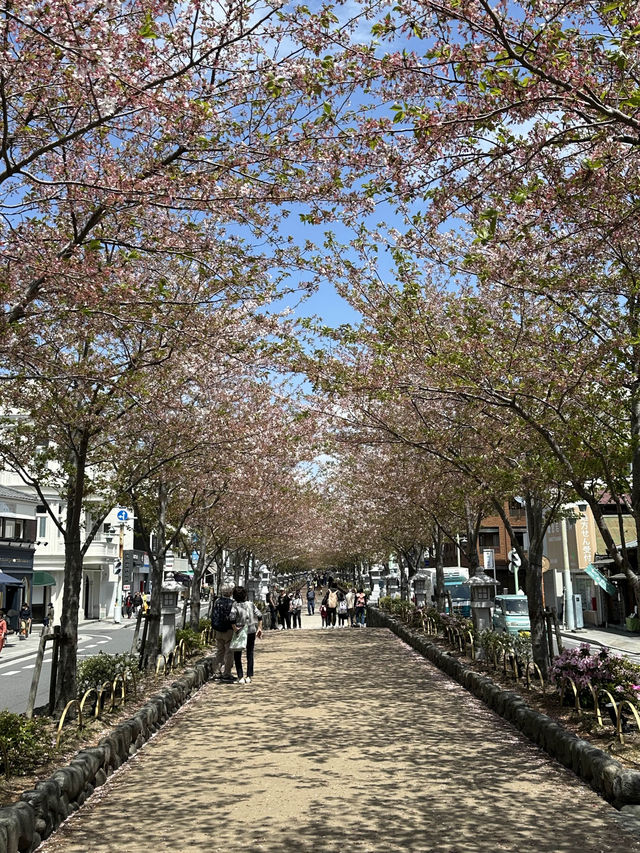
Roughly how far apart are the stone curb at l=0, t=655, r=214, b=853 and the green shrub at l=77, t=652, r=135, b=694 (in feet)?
2.84

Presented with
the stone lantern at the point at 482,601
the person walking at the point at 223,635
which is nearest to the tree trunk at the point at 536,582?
the stone lantern at the point at 482,601

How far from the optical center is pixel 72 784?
684cm

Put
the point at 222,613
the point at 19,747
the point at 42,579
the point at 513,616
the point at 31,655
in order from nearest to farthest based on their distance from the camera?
the point at 19,747, the point at 222,613, the point at 31,655, the point at 513,616, the point at 42,579

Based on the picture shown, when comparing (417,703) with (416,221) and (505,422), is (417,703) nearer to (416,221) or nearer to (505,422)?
(505,422)

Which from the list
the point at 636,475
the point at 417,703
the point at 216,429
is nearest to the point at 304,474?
the point at 216,429

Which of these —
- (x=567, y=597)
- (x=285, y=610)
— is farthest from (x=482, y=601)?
(x=285, y=610)

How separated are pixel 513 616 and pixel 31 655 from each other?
695 inches

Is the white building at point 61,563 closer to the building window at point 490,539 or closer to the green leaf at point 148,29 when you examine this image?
the building window at point 490,539

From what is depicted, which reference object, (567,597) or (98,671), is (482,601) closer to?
(98,671)

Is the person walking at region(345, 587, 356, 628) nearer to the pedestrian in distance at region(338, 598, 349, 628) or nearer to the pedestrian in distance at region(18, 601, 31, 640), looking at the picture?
the pedestrian in distance at region(338, 598, 349, 628)

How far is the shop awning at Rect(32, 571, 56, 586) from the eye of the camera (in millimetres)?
45772

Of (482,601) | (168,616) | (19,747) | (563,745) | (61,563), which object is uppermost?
(61,563)

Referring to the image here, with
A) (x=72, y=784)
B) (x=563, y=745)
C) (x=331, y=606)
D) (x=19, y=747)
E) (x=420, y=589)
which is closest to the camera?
(x=72, y=784)

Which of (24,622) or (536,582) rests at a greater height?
(536,582)
